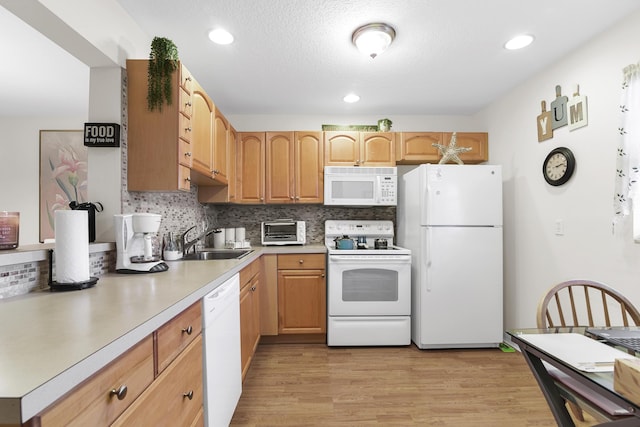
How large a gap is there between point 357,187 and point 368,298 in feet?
3.69

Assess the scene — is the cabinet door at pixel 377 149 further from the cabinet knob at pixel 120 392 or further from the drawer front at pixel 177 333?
the cabinet knob at pixel 120 392

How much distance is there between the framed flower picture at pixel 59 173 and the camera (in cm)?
331

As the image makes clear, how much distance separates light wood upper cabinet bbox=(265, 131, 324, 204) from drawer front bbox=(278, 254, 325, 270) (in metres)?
0.63

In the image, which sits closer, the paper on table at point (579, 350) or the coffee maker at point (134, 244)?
the paper on table at point (579, 350)

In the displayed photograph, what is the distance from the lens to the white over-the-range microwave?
310cm

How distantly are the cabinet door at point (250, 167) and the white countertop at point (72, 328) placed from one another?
1.80 metres

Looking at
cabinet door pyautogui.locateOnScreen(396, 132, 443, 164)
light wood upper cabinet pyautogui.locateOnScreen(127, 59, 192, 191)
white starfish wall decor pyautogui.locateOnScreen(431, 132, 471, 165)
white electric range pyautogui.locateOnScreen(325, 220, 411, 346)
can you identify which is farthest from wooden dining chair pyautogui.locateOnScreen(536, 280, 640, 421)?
light wood upper cabinet pyautogui.locateOnScreen(127, 59, 192, 191)

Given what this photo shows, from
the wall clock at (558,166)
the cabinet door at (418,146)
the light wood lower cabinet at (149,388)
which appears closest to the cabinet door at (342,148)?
the cabinet door at (418,146)

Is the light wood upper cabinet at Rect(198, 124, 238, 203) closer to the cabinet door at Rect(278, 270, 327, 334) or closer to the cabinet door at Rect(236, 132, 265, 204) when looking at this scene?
the cabinet door at Rect(236, 132, 265, 204)

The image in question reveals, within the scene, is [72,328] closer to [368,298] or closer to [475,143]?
[368,298]

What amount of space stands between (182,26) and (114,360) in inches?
76.5

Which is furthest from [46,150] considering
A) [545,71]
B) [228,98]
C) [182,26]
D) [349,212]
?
[545,71]

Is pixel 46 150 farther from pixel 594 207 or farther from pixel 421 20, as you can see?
pixel 594 207

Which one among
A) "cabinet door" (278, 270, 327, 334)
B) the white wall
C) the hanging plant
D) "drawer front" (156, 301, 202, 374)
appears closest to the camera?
"drawer front" (156, 301, 202, 374)
